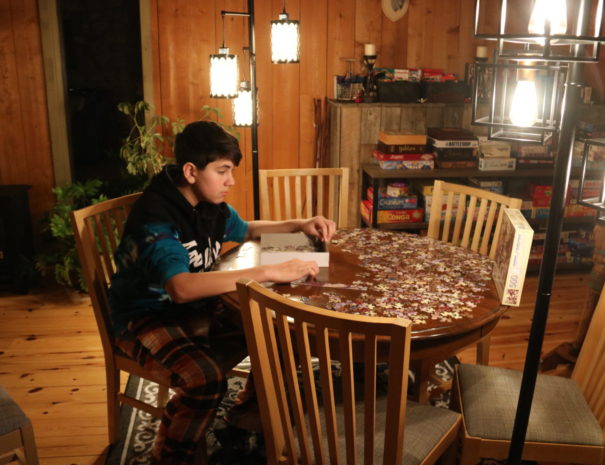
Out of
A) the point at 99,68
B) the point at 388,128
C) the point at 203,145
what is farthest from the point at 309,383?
the point at 99,68

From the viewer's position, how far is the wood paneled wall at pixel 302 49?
374 centimetres

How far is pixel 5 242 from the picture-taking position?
11.6 ft

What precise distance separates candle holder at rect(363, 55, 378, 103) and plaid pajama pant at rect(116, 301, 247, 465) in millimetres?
2202

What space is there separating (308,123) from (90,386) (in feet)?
7.23

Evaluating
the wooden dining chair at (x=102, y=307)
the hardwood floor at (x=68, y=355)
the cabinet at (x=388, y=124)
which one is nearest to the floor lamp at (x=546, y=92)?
the wooden dining chair at (x=102, y=307)

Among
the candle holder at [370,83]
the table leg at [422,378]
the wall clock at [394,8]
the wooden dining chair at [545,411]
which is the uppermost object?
the wall clock at [394,8]

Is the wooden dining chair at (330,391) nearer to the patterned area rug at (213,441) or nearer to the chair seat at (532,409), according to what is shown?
the chair seat at (532,409)

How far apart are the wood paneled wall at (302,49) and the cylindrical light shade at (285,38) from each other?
0.87 meters

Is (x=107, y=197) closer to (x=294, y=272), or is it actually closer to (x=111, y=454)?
(x=111, y=454)

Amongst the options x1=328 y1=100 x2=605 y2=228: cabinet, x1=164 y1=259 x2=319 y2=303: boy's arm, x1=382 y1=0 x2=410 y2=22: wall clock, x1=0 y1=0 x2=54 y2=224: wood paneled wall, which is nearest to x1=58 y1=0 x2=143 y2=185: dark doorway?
x1=0 y1=0 x2=54 y2=224: wood paneled wall

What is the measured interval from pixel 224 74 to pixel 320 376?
7.40 ft

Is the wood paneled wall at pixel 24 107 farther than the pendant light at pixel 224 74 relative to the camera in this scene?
Yes

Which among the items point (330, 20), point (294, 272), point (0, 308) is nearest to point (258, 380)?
point (294, 272)

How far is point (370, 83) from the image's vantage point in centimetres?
375
